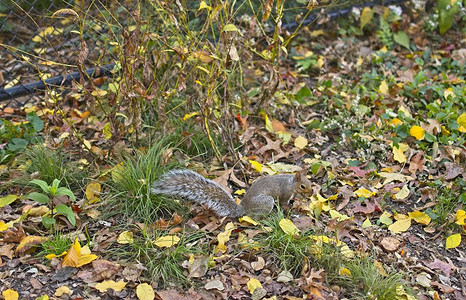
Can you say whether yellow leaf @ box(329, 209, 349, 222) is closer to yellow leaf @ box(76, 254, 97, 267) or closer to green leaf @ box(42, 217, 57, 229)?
yellow leaf @ box(76, 254, 97, 267)

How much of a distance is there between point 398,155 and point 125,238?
2.23 meters

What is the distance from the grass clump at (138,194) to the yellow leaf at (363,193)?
127 cm

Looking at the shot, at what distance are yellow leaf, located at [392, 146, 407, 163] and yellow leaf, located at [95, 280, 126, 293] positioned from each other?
2.38 metres

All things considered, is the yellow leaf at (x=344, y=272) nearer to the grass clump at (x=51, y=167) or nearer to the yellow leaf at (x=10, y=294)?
the yellow leaf at (x=10, y=294)

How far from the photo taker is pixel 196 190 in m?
3.76

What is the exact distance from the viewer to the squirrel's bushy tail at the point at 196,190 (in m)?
3.74

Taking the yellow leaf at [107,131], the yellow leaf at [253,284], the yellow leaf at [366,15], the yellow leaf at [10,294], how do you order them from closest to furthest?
the yellow leaf at [10,294] < the yellow leaf at [253,284] < the yellow leaf at [107,131] < the yellow leaf at [366,15]

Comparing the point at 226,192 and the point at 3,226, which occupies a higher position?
the point at 226,192

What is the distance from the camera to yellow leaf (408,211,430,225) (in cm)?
399

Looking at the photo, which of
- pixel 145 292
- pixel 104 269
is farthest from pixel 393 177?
pixel 104 269

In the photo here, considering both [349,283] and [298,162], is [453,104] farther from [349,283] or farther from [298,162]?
[349,283]

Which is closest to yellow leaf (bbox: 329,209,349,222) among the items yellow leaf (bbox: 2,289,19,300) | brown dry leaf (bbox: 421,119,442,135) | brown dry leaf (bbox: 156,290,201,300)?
brown dry leaf (bbox: 156,290,201,300)

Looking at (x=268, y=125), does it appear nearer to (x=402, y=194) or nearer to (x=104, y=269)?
(x=402, y=194)

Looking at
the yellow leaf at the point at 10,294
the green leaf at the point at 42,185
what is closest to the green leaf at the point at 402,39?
the green leaf at the point at 42,185
